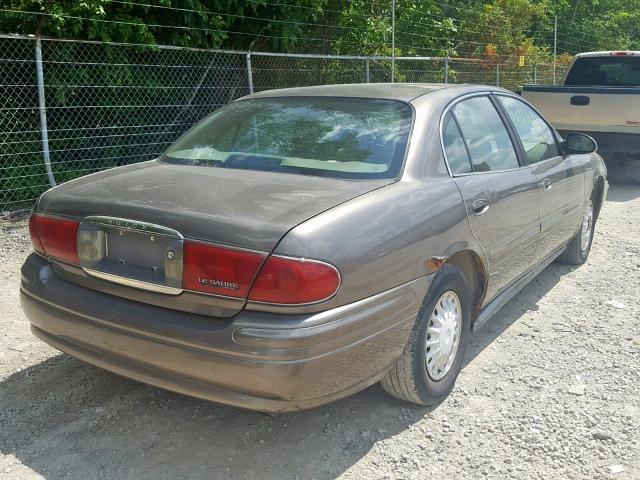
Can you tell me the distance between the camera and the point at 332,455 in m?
2.94

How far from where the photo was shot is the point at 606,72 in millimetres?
10633

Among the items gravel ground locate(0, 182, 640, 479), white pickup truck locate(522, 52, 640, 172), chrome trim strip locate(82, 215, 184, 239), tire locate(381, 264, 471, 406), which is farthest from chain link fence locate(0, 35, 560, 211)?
tire locate(381, 264, 471, 406)

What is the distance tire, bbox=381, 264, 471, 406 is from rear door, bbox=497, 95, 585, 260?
131 cm

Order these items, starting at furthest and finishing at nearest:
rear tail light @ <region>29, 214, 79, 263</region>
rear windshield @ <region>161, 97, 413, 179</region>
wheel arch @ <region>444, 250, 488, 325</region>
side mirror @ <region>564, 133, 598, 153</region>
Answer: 1. side mirror @ <region>564, 133, 598, 153</region>
2. wheel arch @ <region>444, 250, 488, 325</region>
3. rear windshield @ <region>161, 97, 413, 179</region>
4. rear tail light @ <region>29, 214, 79, 263</region>

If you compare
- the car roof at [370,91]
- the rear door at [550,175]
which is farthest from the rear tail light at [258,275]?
the rear door at [550,175]

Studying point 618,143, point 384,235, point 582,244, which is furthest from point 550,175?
point 618,143

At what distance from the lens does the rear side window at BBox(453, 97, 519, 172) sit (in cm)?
376

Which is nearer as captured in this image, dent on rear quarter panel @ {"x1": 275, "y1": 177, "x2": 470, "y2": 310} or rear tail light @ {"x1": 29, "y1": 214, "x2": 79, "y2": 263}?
dent on rear quarter panel @ {"x1": 275, "y1": 177, "x2": 470, "y2": 310}

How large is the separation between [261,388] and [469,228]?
1.48 meters

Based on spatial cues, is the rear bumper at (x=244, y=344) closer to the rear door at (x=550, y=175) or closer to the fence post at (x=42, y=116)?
the rear door at (x=550, y=175)

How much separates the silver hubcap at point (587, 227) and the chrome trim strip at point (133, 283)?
4104 millimetres

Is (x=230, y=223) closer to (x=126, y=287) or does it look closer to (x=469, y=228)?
(x=126, y=287)

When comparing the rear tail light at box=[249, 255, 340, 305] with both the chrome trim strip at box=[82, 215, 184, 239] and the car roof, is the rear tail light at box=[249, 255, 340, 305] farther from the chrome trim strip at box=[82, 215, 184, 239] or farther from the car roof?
the car roof

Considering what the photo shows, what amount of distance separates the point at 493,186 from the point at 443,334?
37.5 inches
